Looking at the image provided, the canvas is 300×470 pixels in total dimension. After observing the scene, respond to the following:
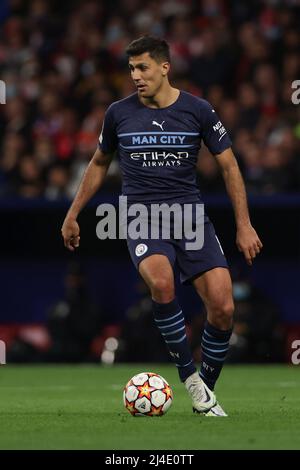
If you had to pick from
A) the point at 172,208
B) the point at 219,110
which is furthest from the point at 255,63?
the point at 172,208

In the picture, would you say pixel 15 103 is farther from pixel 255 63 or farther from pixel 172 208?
pixel 172 208

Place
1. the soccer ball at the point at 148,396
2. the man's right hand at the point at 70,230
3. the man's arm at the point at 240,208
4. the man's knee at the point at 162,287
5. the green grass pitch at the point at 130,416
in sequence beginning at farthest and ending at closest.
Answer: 1. the man's right hand at the point at 70,230
2. the soccer ball at the point at 148,396
3. the man's arm at the point at 240,208
4. the man's knee at the point at 162,287
5. the green grass pitch at the point at 130,416

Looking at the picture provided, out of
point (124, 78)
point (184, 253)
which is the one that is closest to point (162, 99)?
point (184, 253)

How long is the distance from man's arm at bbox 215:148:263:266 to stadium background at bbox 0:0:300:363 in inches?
256

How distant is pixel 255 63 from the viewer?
52.7 ft

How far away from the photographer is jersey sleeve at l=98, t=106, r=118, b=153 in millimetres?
8273

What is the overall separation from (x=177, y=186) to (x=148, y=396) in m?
1.30

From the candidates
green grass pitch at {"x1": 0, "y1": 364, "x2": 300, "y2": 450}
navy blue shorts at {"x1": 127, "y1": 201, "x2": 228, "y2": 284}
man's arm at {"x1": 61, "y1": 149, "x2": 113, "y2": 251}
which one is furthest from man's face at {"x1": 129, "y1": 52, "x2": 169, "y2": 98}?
green grass pitch at {"x1": 0, "y1": 364, "x2": 300, "y2": 450}

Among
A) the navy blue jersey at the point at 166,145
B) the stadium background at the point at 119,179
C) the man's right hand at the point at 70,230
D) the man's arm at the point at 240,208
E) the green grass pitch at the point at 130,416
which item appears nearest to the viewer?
the green grass pitch at the point at 130,416

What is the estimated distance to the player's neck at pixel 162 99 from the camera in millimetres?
8195

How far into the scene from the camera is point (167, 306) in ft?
25.9

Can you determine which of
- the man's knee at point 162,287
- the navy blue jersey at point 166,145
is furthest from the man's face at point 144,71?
the man's knee at point 162,287

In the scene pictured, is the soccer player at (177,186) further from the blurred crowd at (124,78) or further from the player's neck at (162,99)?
the blurred crowd at (124,78)

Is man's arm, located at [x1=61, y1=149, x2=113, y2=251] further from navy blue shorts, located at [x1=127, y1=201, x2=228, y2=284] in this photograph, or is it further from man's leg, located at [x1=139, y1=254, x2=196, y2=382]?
man's leg, located at [x1=139, y1=254, x2=196, y2=382]
